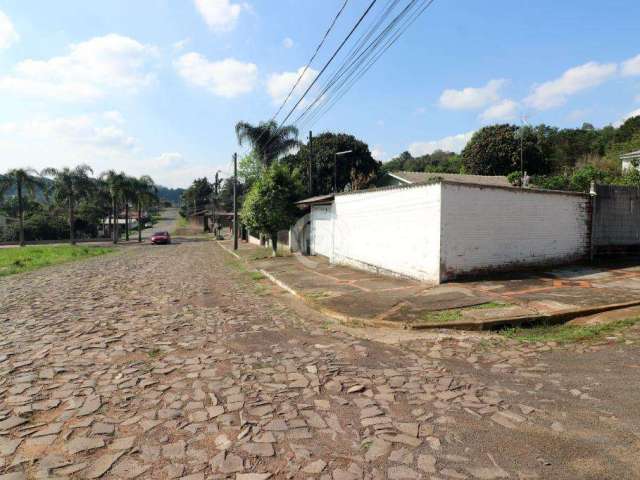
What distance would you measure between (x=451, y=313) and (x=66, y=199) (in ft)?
152

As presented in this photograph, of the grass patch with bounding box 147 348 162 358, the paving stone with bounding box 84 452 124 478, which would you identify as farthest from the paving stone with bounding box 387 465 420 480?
the grass patch with bounding box 147 348 162 358

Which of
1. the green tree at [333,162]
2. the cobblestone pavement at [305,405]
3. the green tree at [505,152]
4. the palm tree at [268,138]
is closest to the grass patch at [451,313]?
the cobblestone pavement at [305,405]

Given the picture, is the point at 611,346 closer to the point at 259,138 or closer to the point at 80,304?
the point at 80,304

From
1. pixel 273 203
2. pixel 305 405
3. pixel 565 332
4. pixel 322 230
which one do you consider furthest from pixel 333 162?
pixel 305 405

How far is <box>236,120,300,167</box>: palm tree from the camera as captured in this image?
103 feet

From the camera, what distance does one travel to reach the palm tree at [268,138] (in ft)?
103

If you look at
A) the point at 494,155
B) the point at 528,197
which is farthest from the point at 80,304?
the point at 494,155

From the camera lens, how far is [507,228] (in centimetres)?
1066

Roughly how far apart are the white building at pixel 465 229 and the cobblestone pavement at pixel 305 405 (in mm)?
4205

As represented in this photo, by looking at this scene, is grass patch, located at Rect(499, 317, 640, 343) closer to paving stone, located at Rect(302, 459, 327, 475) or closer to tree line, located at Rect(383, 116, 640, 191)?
paving stone, located at Rect(302, 459, 327, 475)

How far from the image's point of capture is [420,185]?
10.3 metres

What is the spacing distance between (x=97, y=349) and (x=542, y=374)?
5.92 m

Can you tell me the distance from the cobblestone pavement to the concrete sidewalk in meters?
0.78

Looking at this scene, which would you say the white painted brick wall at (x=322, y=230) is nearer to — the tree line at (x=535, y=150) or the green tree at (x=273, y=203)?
the green tree at (x=273, y=203)
